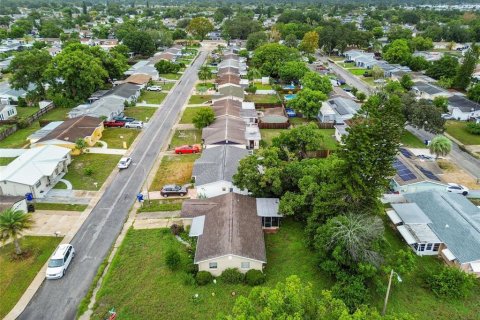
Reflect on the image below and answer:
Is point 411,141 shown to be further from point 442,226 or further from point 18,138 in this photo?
point 18,138

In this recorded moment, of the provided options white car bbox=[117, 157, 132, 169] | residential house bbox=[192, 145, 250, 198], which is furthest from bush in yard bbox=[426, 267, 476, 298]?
white car bbox=[117, 157, 132, 169]

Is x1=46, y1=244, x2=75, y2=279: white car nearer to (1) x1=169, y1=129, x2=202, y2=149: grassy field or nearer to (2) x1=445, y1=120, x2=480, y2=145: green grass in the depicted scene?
(1) x1=169, y1=129, x2=202, y2=149: grassy field

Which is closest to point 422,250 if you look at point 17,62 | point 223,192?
point 223,192

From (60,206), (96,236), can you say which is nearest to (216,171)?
(96,236)

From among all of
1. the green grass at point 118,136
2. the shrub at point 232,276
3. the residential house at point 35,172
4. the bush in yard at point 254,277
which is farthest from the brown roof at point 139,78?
the bush in yard at point 254,277

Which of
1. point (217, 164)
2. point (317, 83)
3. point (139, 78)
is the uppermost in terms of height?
point (317, 83)

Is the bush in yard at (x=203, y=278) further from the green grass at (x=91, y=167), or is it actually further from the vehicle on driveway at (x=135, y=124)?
the vehicle on driveway at (x=135, y=124)

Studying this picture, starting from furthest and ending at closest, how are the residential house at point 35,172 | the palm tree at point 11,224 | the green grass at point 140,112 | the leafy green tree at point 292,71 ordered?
the leafy green tree at point 292,71
the green grass at point 140,112
the residential house at point 35,172
the palm tree at point 11,224
